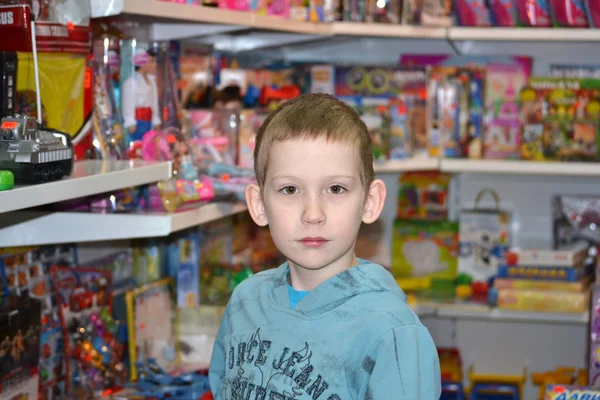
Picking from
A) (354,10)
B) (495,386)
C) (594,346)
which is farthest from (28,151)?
(495,386)

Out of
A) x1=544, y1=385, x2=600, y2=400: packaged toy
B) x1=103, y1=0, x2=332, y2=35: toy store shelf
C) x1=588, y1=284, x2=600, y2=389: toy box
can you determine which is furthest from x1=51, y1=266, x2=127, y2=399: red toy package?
x1=588, y1=284, x2=600, y2=389: toy box

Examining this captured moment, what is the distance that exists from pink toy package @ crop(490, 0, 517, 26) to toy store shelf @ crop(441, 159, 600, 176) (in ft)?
1.41

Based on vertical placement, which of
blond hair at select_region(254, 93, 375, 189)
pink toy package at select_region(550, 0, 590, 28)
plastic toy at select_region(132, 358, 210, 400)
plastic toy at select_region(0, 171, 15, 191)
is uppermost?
pink toy package at select_region(550, 0, 590, 28)

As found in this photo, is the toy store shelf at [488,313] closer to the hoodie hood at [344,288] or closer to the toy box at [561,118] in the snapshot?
the toy box at [561,118]

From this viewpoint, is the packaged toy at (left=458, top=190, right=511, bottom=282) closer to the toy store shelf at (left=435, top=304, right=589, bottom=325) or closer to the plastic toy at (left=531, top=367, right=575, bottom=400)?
the toy store shelf at (left=435, top=304, right=589, bottom=325)

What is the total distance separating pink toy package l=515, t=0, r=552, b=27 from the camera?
2717 millimetres

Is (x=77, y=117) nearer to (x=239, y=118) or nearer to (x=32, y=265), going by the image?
(x=32, y=265)

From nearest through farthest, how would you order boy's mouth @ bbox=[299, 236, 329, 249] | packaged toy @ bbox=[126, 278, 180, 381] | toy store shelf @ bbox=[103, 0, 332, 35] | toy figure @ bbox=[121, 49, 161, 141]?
boy's mouth @ bbox=[299, 236, 329, 249]
toy store shelf @ bbox=[103, 0, 332, 35]
toy figure @ bbox=[121, 49, 161, 141]
packaged toy @ bbox=[126, 278, 180, 381]

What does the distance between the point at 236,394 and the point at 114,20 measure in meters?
0.92

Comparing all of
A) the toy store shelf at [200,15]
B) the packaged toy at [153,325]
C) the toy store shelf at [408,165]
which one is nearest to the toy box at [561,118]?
the toy store shelf at [408,165]

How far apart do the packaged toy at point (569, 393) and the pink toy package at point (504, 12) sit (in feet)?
4.26

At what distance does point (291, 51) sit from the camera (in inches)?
125

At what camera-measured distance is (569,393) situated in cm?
183

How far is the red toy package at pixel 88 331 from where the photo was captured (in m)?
1.82
